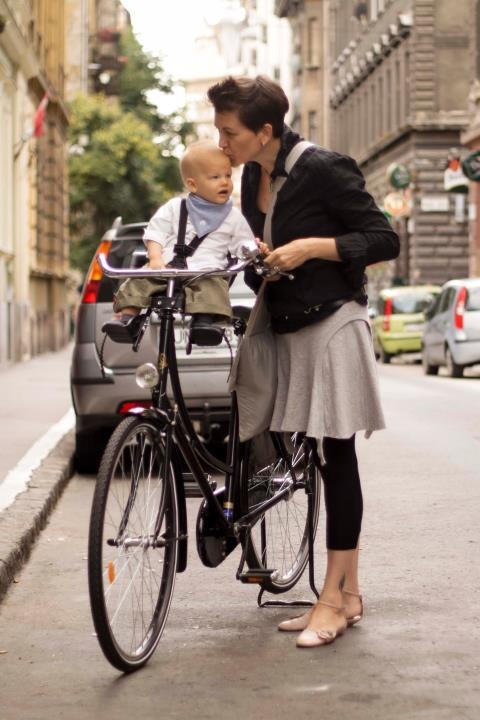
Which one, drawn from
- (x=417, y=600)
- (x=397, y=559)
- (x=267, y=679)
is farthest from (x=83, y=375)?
(x=267, y=679)

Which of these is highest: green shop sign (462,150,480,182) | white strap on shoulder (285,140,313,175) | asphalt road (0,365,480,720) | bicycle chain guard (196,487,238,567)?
green shop sign (462,150,480,182)

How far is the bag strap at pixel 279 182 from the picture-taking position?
17.1 ft

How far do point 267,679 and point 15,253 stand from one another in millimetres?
26430

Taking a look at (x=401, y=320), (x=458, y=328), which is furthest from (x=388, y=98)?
(x=458, y=328)

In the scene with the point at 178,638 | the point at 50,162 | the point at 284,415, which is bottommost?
the point at 178,638

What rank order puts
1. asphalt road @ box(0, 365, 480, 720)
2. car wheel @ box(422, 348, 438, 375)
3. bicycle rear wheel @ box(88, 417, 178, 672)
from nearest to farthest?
asphalt road @ box(0, 365, 480, 720)
bicycle rear wheel @ box(88, 417, 178, 672)
car wheel @ box(422, 348, 438, 375)

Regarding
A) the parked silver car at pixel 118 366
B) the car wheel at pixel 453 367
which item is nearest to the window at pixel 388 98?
the car wheel at pixel 453 367

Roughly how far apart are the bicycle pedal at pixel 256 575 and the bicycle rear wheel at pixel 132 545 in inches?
16.3

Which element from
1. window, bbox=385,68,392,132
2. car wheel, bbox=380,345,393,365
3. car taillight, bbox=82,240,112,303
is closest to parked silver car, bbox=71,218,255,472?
car taillight, bbox=82,240,112,303

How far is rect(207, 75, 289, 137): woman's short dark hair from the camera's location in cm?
515

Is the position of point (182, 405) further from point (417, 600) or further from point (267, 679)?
point (417, 600)

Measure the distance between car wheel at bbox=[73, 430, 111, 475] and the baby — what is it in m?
5.05

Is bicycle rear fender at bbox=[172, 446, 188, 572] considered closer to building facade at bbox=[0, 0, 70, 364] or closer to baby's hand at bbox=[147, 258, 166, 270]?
baby's hand at bbox=[147, 258, 166, 270]

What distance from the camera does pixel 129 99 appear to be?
6869 cm
